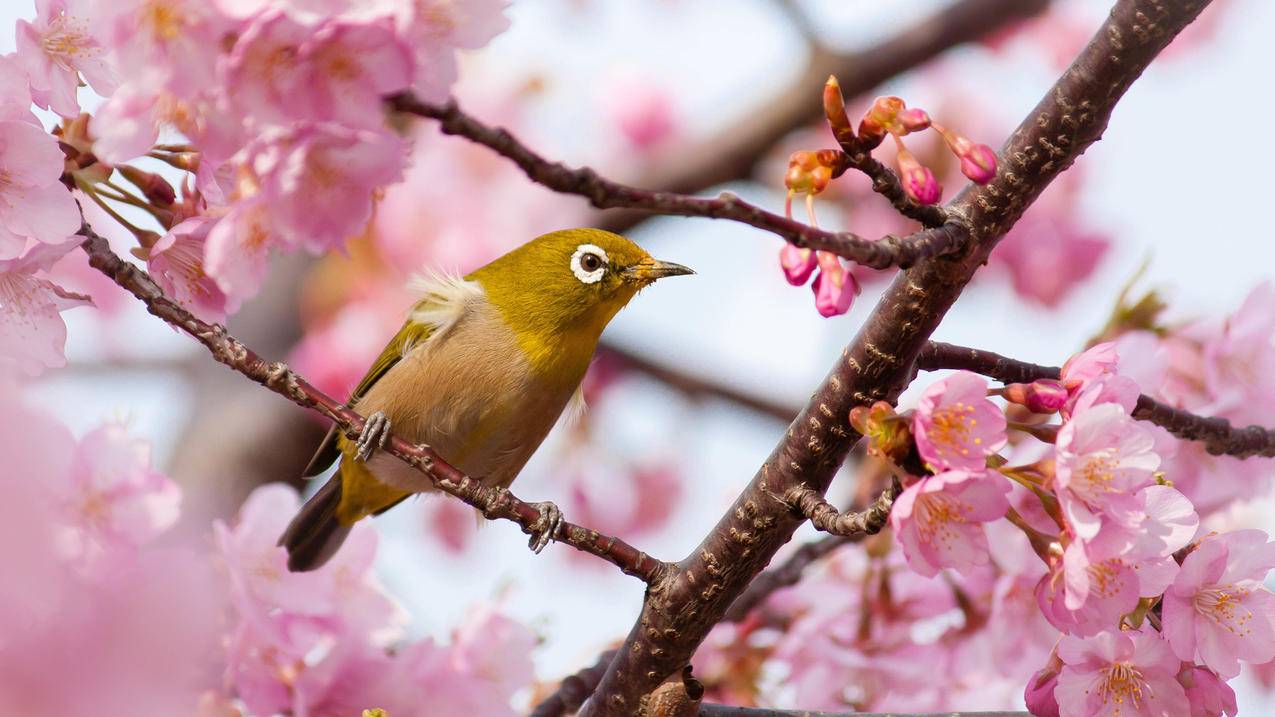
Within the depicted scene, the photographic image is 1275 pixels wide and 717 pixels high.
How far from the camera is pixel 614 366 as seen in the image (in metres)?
7.34

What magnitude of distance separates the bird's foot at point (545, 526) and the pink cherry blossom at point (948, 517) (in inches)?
31.5

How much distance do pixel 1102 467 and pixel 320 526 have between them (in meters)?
3.26

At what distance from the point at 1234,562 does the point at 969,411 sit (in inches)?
27.9

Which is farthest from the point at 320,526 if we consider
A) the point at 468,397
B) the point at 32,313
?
the point at 32,313

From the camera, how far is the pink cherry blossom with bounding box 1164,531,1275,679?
2193 millimetres

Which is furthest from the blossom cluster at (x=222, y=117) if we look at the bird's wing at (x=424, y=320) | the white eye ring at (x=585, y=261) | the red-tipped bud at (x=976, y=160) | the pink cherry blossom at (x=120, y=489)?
the white eye ring at (x=585, y=261)

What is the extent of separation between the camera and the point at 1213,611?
7.22 feet

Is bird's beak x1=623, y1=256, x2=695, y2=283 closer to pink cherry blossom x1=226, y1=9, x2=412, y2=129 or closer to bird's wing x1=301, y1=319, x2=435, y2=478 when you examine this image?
bird's wing x1=301, y1=319, x2=435, y2=478

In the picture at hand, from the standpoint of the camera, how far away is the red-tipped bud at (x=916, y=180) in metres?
2.08

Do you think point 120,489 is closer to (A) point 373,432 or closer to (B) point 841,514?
(A) point 373,432

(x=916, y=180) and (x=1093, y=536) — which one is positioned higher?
(x=916, y=180)

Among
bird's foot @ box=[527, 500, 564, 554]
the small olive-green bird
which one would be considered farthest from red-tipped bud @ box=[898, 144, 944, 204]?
the small olive-green bird

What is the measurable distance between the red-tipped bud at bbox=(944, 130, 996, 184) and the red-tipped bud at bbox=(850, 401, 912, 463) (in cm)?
43

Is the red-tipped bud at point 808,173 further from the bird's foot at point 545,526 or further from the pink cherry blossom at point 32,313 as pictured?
the pink cherry blossom at point 32,313
